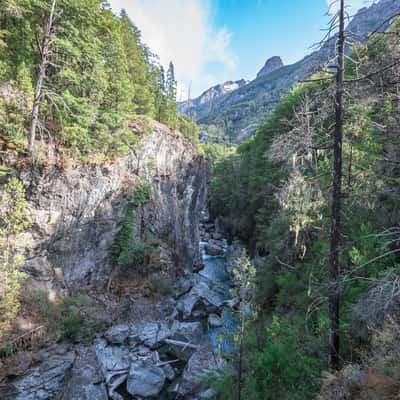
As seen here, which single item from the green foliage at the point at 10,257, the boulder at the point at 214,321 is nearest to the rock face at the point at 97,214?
the green foliage at the point at 10,257

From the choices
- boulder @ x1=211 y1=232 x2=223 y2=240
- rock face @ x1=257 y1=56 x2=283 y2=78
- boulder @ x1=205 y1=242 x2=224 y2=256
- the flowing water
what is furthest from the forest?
rock face @ x1=257 y1=56 x2=283 y2=78

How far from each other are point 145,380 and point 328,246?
30.9 ft

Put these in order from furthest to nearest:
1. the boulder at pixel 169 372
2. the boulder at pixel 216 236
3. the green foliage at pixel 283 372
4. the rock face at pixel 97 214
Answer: the boulder at pixel 216 236, the rock face at pixel 97 214, the boulder at pixel 169 372, the green foliage at pixel 283 372

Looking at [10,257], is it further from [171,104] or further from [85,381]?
[171,104]

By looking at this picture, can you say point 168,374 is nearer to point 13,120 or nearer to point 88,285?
point 88,285

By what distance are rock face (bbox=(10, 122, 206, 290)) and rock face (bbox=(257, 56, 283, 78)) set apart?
196 m

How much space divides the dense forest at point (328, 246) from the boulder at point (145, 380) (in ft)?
10.8

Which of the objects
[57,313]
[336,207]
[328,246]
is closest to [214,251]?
[57,313]

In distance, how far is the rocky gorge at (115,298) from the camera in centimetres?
933

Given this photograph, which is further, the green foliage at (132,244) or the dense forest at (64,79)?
the green foliage at (132,244)

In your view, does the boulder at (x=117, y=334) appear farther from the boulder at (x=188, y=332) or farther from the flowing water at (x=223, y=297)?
the flowing water at (x=223, y=297)

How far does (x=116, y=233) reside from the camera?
16.1 meters

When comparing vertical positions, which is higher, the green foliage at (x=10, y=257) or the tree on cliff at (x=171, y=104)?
the tree on cliff at (x=171, y=104)

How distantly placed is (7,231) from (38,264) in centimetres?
328
